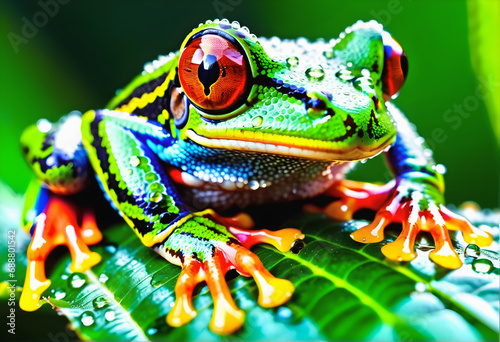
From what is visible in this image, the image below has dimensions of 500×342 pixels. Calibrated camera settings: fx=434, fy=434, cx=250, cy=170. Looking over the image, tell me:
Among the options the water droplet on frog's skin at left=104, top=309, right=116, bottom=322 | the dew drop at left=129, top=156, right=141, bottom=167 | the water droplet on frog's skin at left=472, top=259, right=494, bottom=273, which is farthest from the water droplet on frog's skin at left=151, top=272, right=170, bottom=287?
the water droplet on frog's skin at left=472, top=259, right=494, bottom=273

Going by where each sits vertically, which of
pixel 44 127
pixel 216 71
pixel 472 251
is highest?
pixel 44 127

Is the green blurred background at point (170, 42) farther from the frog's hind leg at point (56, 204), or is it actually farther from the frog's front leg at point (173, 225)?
the frog's front leg at point (173, 225)

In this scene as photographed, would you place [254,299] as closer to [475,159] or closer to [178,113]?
[178,113]

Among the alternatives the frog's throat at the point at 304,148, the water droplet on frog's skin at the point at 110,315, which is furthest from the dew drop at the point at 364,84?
the water droplet on frog's skin at the point at 110,315

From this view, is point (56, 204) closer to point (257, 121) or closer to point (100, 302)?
point (100, 302)

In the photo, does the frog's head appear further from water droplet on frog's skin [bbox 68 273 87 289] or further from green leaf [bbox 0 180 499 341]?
water droplet on frog's skin [bbox 68 273 87 289]

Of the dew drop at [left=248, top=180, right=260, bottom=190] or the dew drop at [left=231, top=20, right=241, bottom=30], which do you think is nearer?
the dew drop at [left=231, top=20, right=241, bottom=30]

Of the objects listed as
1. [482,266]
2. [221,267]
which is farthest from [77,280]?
[482,266]
